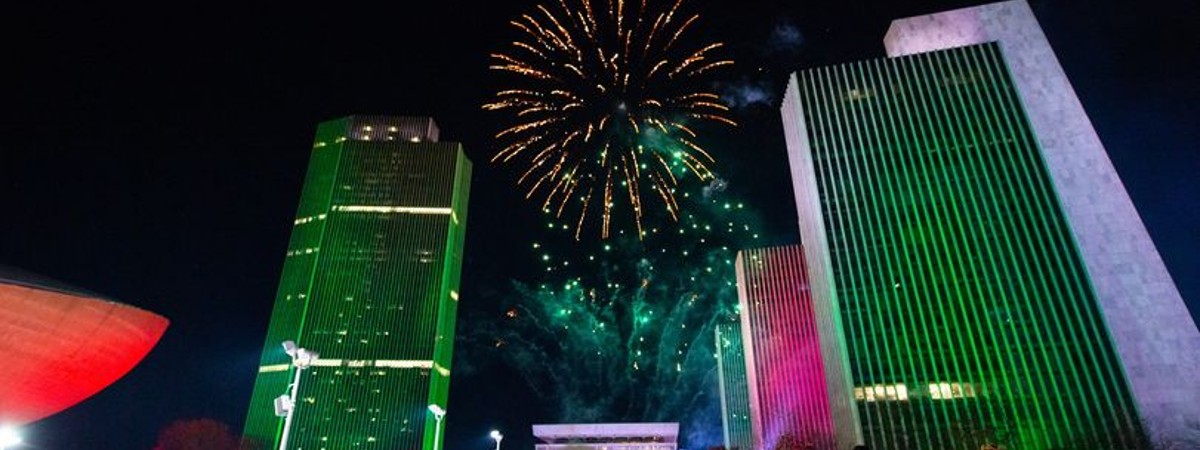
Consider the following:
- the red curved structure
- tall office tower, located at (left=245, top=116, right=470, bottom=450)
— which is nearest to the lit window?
the red curved structure

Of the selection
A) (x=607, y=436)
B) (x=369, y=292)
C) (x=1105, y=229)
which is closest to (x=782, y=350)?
(x=607, y=436)

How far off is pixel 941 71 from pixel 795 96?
60.1ft

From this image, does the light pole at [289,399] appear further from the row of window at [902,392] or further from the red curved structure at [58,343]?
the row of window at [902,392]

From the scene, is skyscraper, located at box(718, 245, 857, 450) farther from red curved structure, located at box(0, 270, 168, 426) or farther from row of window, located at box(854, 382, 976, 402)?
red curved structure, located at box(0, 270, 168, 426)

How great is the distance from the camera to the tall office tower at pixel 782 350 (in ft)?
405

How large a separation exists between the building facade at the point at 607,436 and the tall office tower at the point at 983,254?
5962 centimetres

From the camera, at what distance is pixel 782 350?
13000 cm

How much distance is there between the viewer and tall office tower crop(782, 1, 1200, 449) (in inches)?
2958

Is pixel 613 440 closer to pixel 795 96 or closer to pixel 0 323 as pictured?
pixel 795 96

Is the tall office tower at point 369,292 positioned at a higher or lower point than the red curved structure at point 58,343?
higher

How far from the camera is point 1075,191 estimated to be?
83562 mm

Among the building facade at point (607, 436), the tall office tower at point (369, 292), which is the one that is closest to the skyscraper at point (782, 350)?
the building facade at point (607, 436)

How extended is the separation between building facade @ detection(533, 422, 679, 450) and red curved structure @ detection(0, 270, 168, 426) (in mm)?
86117

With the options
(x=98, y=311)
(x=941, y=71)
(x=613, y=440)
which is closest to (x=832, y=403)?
(x=941, y=71)
